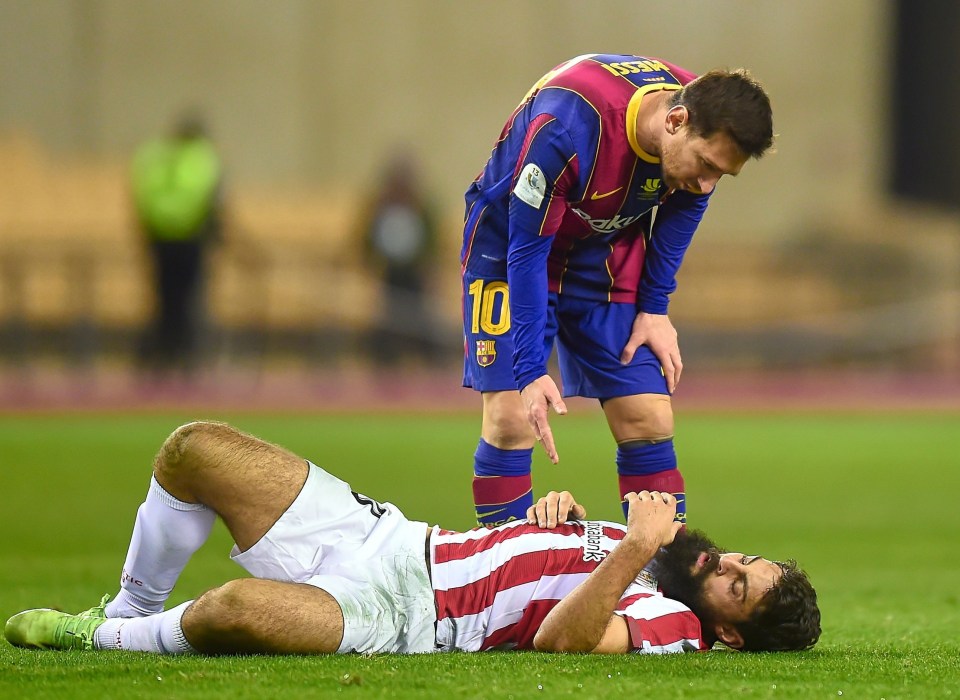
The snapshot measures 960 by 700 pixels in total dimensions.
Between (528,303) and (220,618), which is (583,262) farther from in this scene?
(220,618)

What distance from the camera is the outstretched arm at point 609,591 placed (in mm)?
4297

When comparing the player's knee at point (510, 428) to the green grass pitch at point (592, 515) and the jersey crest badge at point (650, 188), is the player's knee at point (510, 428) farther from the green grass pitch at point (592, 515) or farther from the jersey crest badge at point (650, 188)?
the green grass pitch at point (592, 515)

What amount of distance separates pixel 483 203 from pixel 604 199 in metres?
0.60

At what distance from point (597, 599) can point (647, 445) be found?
133cm

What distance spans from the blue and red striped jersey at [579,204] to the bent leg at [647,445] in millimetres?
409

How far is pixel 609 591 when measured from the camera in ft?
14.1

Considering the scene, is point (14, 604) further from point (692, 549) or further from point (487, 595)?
point (692, 549)

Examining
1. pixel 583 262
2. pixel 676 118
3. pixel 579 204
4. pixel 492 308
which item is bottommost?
pixel 492 308

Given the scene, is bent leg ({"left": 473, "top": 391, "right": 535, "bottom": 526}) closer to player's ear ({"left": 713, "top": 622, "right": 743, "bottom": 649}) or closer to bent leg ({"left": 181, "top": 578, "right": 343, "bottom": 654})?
player's ear ({"left": 713, "top": 622, "right": 743, "bottom": 649})

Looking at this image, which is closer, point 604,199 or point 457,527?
point 604,199

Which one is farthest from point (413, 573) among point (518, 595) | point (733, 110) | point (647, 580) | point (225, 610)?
point (733, 110)

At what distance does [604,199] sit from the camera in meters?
5.25

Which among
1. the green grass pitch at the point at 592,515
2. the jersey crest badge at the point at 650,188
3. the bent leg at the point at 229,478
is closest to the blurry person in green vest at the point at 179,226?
the green grass pitch at the point at 592,515

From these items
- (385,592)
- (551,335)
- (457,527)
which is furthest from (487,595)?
(457,527)
